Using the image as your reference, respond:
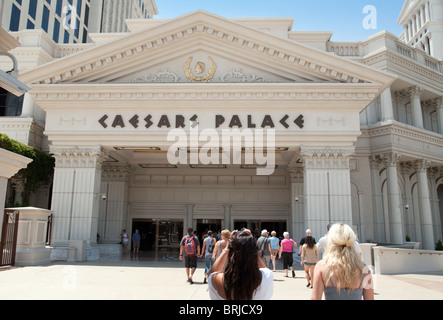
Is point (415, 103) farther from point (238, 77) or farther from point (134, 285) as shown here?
point (134, 285)

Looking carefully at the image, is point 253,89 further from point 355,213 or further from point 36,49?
point 36,49

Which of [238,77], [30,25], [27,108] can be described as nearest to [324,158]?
[238,77]

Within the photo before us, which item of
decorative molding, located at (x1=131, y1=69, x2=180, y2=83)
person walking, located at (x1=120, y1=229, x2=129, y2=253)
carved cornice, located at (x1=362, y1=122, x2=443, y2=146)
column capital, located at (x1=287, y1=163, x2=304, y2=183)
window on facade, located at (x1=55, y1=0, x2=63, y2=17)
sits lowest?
person walking, located at (x1=120, y1=229, x2=129, y2=253)

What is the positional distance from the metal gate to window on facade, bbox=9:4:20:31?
26.3m

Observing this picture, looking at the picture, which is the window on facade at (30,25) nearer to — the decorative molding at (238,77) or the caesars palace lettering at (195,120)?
the caesars palace lettering at (195,120)

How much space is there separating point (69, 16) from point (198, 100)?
1378 inches

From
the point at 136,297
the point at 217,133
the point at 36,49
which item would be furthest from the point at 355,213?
the point at 36,49

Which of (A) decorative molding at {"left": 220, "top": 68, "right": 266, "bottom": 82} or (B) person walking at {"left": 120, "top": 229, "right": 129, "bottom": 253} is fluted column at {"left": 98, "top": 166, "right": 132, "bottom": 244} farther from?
(A) decorative molding at {"left": 220, "top": 68, "right": 266, "bottom": 82}

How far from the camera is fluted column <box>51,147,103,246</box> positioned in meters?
19.0

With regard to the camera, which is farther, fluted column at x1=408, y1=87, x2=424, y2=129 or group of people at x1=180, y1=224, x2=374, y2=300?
fluted column at x1=408, y1=87, x2=424, y2=129

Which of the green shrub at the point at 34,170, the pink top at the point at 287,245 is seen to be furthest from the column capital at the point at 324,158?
the green shrub at the point at 34,170

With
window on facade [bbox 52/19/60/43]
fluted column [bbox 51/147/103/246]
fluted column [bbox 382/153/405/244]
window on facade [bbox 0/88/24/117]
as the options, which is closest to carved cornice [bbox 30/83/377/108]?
fluted column [bbox 51/147/103/246]

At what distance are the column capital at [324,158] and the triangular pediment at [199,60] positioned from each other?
149 inches

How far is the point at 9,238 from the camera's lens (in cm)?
1509
